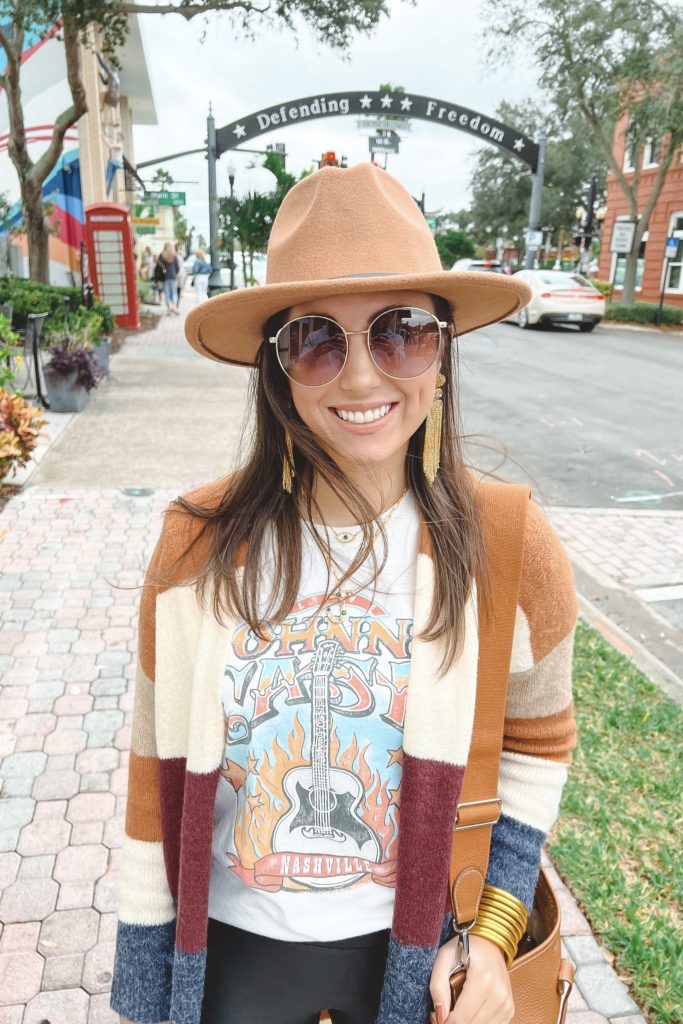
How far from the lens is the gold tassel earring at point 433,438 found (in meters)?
1.39

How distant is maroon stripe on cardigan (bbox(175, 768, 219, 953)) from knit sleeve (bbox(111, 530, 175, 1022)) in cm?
12

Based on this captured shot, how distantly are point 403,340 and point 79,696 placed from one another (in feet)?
9.95

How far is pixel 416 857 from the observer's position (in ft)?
3.84

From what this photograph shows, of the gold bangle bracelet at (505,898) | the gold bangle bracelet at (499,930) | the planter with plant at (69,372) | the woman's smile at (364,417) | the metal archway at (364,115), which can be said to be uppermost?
the metal archway at (364,115)

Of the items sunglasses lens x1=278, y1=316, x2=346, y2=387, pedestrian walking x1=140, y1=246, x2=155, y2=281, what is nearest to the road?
sunglasses lens x1=278, y1=316, x2=346, y2=387

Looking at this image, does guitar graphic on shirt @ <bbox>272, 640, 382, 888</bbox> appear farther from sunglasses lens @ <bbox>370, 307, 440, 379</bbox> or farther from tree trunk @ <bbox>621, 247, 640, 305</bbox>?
tree trunk @ <bbox>621, 247, 640, 305</bbox>

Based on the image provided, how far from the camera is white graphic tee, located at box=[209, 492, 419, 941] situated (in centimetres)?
121

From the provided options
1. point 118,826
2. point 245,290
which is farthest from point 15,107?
point 245,290

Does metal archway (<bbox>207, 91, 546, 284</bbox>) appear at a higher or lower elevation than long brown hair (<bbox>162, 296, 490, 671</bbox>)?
higher

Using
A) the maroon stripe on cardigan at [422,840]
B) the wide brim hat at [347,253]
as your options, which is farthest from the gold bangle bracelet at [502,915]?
the wide brim hat at [347,253]

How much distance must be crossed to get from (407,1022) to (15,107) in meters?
14.3

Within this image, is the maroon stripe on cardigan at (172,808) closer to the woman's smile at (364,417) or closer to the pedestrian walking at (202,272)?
the woman's smile at (364,417)

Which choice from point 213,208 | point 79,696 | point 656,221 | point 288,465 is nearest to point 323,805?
point 288,465

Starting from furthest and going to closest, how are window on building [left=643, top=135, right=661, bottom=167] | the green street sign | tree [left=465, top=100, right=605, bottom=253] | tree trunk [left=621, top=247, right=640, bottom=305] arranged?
tree [left=465, top=100, right=605, bottom=253]
the green street sign
window on building [left=643, top=135, right=661, bottom=167]
tree trunk [left=621, top=247, right=640, bottom=305]
